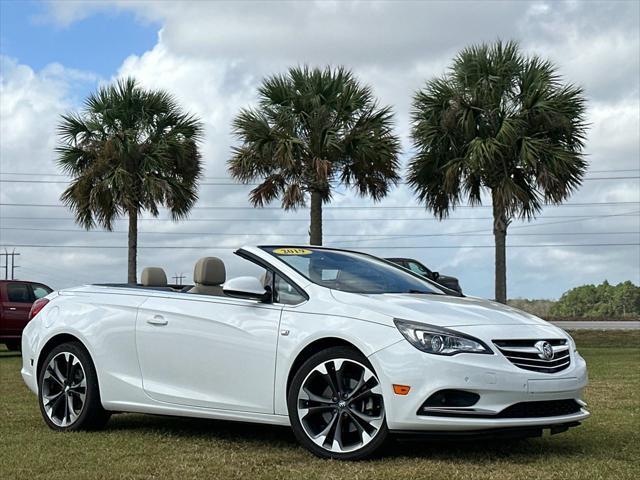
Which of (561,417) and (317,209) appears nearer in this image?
(561,417)

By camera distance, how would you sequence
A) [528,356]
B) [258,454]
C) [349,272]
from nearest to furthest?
[528,356], [258,454], [349,272]

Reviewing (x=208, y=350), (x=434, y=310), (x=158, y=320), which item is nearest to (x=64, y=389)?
(x=158, y=320)

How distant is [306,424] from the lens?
634 centimetres

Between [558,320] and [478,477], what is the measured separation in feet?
113

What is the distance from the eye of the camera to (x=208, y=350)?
6.89 m

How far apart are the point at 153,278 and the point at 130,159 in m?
22.3

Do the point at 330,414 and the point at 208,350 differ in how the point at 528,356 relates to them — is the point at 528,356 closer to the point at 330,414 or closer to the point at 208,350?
the point at 330,414

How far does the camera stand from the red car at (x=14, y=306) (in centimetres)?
2125

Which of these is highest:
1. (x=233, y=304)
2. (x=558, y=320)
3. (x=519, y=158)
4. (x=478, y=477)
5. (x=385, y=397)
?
(x=519, y=158)

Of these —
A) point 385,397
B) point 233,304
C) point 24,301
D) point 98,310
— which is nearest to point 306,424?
point 385,397

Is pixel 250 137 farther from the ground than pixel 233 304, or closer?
farther from the ground

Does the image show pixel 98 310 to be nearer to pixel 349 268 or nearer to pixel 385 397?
pixel 349 268

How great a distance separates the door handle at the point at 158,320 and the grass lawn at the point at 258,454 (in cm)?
85

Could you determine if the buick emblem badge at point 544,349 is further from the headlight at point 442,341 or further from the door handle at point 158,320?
the door handle at point 158,320
